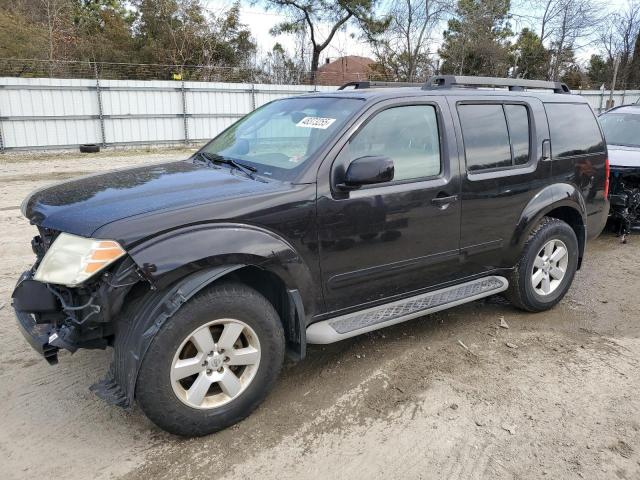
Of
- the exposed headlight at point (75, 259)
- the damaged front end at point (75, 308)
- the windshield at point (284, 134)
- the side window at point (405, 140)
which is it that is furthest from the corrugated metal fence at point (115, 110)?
the side window at point (405, 140)

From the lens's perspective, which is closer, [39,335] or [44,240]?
[39,335]

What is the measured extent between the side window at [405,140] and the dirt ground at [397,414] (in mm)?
1374

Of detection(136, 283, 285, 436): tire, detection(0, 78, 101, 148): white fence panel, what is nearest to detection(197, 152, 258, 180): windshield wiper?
detection(136, 283, 285, 436): tire

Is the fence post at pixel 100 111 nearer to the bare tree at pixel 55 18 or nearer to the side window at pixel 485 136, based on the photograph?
the bare tree at pixel 55 18

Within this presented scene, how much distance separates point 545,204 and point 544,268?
583 millimetres

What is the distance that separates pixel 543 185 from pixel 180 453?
3437 millimetres

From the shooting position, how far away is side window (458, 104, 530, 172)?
3832 millimetres

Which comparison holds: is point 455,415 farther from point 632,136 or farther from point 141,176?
point 632,136

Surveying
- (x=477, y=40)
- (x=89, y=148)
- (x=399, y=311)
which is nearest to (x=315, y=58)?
(x=477, y=40)

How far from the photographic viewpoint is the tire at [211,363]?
260 centimetres

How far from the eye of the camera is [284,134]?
12.0 ft

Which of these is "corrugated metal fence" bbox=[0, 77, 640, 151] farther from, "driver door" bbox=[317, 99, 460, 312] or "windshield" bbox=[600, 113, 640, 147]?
"driver door" bbox=[317, 99, 460, 312]

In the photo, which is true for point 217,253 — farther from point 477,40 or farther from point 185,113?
point 477,40

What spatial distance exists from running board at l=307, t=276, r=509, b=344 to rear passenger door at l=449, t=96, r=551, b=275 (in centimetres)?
15
